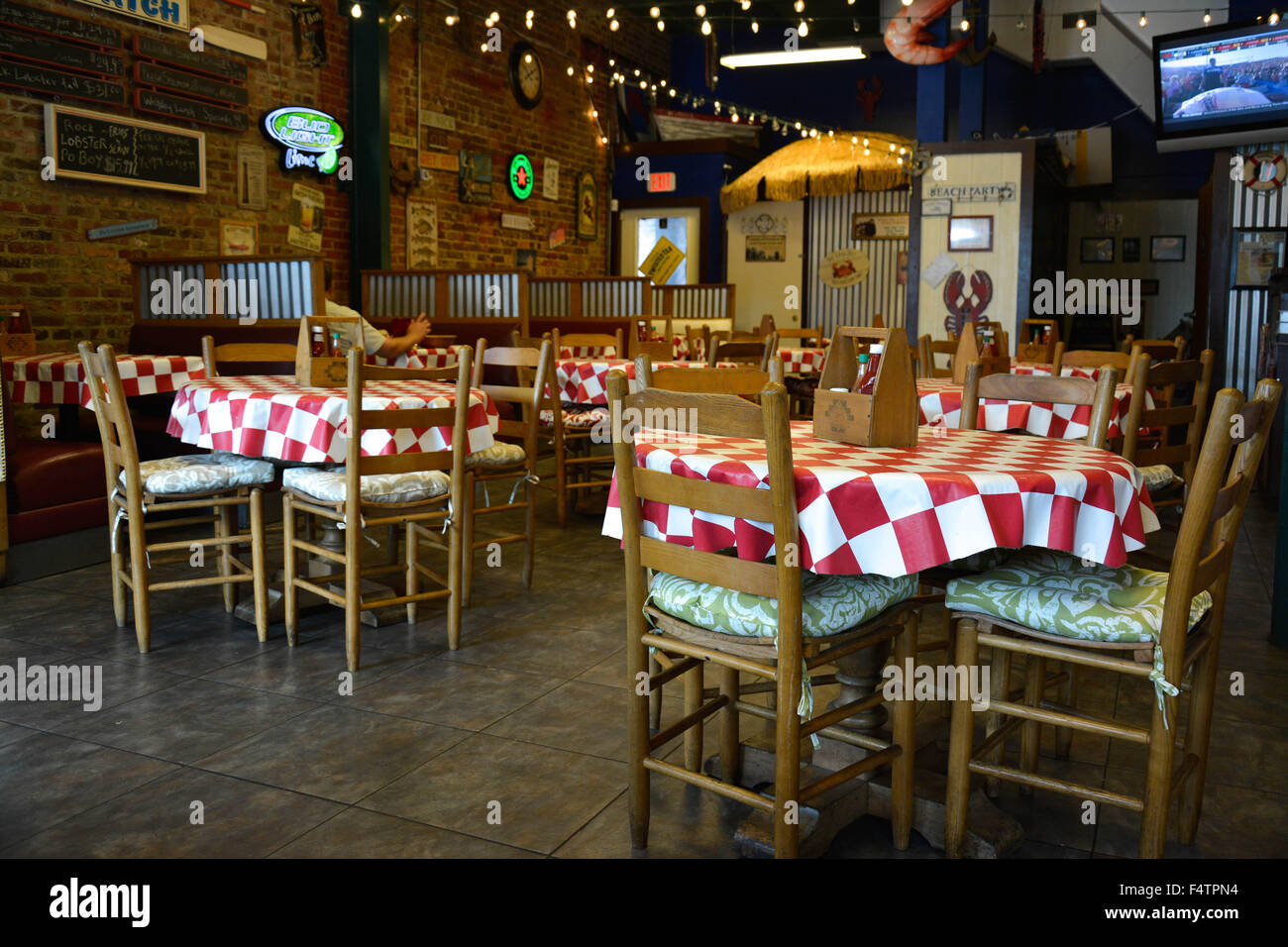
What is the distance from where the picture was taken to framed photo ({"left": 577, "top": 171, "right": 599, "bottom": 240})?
1188 cm

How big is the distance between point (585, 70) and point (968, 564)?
33.9 ft

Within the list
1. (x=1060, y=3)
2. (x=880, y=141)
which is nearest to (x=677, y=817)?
(x=880, y=141)

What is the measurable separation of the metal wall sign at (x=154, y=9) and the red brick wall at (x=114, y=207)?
0.05 m

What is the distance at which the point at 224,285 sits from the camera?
6371mm

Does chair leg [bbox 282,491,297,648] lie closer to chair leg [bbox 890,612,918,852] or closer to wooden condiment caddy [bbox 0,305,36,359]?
chair leg [bbox 890,612,918,852]

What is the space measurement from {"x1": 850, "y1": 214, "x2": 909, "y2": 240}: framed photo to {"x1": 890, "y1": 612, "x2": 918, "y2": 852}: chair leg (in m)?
10.6

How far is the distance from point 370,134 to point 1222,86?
674 cm

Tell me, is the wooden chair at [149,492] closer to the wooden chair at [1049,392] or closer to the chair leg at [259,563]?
the chair leg at [259,563]

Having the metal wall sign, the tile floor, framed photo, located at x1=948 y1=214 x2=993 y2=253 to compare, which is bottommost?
the tile floor

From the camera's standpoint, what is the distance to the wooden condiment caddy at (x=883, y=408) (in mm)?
2377

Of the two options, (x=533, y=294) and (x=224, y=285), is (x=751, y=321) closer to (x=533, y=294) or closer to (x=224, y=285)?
(x=533, y=294)

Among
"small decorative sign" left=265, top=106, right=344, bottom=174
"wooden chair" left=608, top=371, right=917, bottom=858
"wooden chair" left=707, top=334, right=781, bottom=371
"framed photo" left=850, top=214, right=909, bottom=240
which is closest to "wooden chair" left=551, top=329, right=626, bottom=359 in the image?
"wooden chair" left=707, top=334, right=781, bottom=371

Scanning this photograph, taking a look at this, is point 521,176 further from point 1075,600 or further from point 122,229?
point 1075,600

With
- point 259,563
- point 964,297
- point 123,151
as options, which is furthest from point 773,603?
point 964,297
